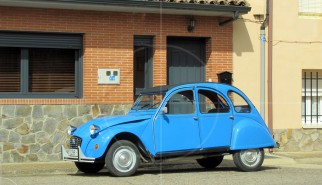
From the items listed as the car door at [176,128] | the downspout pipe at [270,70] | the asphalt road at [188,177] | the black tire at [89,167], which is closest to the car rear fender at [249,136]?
the asphalt road at [188,177]

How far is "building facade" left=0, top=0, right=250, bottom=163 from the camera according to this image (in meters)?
13.1

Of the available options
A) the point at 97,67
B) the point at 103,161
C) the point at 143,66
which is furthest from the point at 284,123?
the point at 103,161

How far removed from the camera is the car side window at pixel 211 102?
1098 cm

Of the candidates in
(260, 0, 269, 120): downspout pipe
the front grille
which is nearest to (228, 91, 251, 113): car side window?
the front grille

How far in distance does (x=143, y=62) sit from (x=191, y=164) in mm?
3378

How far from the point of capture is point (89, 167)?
36.0 feet

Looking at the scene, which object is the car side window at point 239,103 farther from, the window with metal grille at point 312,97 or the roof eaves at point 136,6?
the window with metal grille at point 312,97

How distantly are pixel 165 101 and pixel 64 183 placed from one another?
2.53 meters

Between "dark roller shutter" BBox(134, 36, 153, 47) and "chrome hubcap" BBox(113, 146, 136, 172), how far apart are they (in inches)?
191

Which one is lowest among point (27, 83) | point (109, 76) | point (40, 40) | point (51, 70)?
point (27, 83)

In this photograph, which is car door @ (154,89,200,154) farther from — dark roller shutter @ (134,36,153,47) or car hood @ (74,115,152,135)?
dark roller shutter @ (134,36,153,47)

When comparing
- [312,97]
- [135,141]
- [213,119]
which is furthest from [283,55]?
[135,141]

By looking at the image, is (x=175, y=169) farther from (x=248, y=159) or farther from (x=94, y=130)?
(x=94, y=130)

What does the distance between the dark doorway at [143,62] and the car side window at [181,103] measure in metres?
3.58
